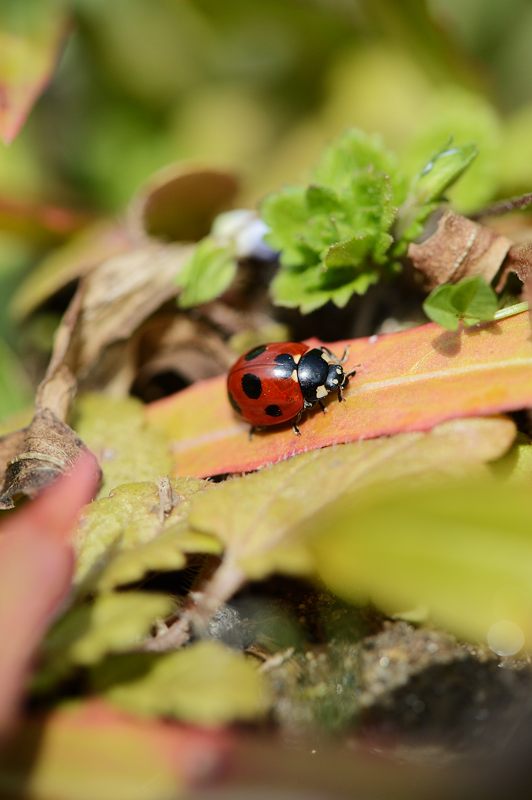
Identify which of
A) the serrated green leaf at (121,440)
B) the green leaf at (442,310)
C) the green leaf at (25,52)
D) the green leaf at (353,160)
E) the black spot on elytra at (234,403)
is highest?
the green leaf at (25,52)

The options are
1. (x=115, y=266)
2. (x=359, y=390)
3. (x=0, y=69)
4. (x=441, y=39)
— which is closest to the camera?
(x=359, y=390)

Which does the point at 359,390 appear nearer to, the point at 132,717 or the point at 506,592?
the point at 506,592

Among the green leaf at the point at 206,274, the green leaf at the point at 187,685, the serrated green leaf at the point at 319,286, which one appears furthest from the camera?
the green leaf at the point at 206,274

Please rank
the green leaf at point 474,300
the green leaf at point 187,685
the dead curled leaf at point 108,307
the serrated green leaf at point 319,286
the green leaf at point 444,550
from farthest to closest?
the serrated green leaf at point 319,286 < the dead curled leaf at point 108,307 < the green leaf at point 474,300 < the green leaf at point 444,550 < the green leaf at point 187,685

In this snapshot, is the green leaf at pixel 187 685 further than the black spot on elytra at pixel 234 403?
No

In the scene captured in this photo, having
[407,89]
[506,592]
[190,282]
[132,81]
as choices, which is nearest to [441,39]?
[407,89]

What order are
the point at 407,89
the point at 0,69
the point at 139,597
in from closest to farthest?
1. the point at 139,597
2. the point at 0,69
3. the point at 407,89

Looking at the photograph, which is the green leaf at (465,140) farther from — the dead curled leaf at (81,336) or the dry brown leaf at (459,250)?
the dead curled leaf at (81,336)

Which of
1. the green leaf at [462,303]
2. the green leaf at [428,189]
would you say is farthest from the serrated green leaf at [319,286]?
the green leaf at [462,303]
